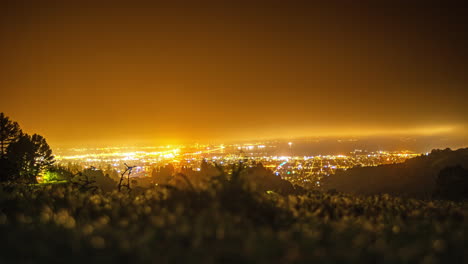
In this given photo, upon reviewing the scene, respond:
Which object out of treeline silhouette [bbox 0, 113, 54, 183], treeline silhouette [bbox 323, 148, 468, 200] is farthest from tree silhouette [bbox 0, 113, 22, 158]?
treeline silhouette [bbox 323, 148, 468, 200]

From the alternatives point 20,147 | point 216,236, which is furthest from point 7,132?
point 216,236

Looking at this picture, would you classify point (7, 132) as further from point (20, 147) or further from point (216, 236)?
point (216, 236)

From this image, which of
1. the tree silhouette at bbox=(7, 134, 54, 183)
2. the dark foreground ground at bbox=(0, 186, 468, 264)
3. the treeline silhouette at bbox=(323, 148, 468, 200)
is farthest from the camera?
the treeline silhouette at bbox=(323, 148, 468, 200)

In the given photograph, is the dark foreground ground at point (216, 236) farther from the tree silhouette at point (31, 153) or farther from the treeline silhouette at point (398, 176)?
the treeline silhouette at point (398, 176)

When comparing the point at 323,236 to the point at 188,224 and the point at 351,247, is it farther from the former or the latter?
the point at 188,224

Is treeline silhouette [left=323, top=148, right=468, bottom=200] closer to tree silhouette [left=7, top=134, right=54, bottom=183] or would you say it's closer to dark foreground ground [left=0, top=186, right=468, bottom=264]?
dark foreground ground [left=0, top=186, right=468, bottom=264]

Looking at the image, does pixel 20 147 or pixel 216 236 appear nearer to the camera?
pixel 216 236

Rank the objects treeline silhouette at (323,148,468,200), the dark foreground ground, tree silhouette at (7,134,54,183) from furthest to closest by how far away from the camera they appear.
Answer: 1. treeline silhouette at (323,148,468,200)
2. tree silhouette at (7,134,54,183)
3. the dark foreground ground
